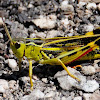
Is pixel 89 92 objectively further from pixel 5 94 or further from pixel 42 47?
pixel 5 94

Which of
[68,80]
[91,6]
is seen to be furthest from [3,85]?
[91,6]

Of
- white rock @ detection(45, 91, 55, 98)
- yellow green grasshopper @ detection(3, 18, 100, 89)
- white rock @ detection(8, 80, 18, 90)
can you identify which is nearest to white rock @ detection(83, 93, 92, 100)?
yellow green grasshopper @ detection(3, 18, 100, 89)

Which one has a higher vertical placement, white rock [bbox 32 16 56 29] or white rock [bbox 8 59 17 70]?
white rock [bbox 32 16 56 29]

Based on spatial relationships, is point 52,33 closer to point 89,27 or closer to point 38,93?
point 89,27

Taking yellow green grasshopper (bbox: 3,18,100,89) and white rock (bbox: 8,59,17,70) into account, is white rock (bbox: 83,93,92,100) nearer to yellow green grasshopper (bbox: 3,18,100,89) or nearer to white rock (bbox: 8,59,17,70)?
yellow green grasshopper (bbox: 3,18,100,89)

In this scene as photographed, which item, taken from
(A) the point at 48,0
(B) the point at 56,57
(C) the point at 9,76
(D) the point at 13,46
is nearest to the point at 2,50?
(C) the point at 9,76

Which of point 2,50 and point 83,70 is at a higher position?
point 2,50

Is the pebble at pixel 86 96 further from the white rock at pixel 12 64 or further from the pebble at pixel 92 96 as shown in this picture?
the white rock at pixel 12 64

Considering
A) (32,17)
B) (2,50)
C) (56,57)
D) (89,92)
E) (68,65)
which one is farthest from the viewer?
(32,17)
